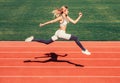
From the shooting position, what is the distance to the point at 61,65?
413 inches

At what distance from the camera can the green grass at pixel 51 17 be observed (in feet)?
50.8

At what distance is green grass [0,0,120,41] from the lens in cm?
1548

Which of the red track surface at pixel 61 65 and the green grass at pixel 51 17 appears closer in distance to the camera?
the red track surface at pixel 61 65

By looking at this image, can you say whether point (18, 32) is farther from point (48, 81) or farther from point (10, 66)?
point (48, 81)

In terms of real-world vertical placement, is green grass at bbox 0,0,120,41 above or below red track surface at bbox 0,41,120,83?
above

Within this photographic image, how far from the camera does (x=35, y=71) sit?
32.2 ft

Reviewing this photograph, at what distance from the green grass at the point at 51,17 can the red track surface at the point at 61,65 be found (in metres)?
1.64

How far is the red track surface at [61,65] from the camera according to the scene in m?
9.13

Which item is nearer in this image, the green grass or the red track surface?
the red track surface

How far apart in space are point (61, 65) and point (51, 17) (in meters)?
9.64

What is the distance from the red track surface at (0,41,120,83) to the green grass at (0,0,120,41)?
1636 millimetres

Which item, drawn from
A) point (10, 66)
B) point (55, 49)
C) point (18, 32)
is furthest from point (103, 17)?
point (10, 66)

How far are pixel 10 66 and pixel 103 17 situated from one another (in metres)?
10.4

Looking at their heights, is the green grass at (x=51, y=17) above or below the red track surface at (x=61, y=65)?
above
